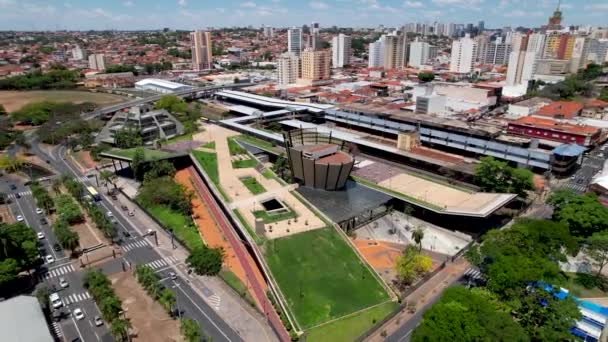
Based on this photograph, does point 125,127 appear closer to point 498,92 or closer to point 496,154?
point 496,154

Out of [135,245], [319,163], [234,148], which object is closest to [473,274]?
[319,163]

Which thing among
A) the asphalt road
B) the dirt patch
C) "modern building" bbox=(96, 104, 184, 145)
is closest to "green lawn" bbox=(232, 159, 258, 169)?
the asphalt road

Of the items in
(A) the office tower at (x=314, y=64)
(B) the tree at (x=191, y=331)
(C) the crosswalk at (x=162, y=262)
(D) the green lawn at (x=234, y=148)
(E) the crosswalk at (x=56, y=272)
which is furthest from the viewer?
(A) the office tower at (x=314, y=64)

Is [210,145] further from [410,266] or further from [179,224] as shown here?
[410,266]

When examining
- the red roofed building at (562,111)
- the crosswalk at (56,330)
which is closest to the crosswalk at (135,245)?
the crosswalk at (56,330)

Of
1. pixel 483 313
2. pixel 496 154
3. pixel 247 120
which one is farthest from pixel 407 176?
pixel 247 120

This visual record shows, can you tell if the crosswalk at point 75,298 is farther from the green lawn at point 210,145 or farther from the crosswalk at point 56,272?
the green lawn at point 210,145
